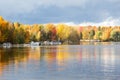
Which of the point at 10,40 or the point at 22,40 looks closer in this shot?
the point at 10,40

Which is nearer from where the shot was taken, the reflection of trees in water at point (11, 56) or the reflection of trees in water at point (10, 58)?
the reflection of trees in water at point (10, 58)

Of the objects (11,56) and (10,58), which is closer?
(10,58)

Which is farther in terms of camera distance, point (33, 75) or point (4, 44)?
point (4, 44)

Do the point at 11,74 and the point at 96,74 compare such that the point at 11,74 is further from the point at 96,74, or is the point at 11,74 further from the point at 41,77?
the point at 96,74

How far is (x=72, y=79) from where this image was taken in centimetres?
3491

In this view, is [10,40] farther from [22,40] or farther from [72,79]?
[72,79]

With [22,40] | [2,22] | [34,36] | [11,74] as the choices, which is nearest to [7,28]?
[2,22]

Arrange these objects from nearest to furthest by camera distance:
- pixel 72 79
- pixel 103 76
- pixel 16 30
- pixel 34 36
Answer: pixel 72 79 < pixel 103 76 < pixel 16 30 < pixel 34 36

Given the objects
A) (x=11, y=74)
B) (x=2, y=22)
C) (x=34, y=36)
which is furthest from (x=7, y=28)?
(x=11, y=74)

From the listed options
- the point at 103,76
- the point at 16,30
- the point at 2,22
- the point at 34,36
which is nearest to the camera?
the point at 103,76

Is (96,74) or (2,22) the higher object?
(2,22)

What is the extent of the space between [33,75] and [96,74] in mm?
5907

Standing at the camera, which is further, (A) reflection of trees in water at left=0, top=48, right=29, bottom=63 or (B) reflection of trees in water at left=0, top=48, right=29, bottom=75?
(A) reflection of trees in water at left=0, top=48, right=29, bottom=63

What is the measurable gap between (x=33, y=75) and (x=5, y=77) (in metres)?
3.00
